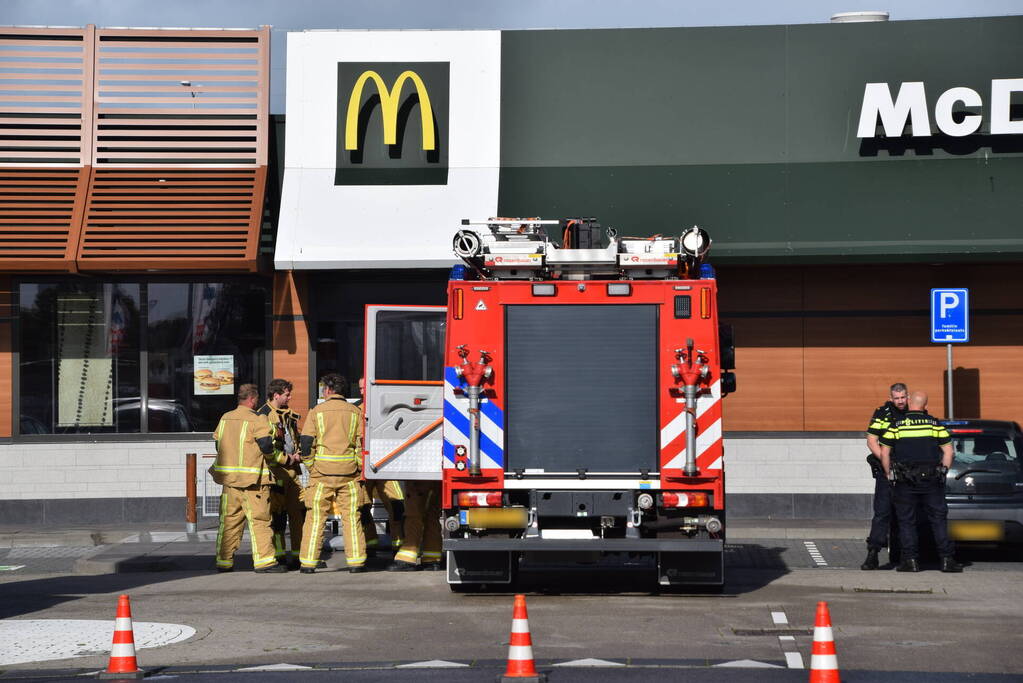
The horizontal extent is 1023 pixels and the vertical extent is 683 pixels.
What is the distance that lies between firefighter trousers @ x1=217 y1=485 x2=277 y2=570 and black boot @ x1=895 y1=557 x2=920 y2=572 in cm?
604

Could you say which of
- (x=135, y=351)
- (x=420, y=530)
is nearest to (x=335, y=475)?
(x=420, y=530)

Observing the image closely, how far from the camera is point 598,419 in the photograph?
12.9 m

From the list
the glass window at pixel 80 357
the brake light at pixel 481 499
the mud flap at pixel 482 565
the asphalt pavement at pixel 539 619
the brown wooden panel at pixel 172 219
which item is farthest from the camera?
the glass window at pixel 80 357

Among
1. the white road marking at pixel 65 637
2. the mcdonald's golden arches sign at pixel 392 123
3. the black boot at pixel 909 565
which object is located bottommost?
the white road marking at pixel 65 637

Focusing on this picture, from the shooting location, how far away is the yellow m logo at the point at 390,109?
20156 millimetres

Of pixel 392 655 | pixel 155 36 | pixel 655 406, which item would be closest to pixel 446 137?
pixel 155 36

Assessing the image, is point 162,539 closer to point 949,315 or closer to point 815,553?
point 815,553

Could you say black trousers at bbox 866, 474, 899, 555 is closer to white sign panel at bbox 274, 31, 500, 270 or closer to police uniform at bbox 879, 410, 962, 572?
police uniform at bbox 879, 410, 962, 572

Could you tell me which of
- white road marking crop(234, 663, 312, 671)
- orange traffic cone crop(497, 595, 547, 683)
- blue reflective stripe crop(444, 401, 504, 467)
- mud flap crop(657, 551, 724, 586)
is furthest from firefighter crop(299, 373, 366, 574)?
orange traffic cone crop(497, 595, 547, 683)

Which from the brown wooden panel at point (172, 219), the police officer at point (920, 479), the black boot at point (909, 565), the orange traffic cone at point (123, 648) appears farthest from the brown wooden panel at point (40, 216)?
the orange traffic cone at point (123, 648)

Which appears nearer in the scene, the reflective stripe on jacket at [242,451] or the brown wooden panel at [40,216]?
the reflective stripe on jacket at [242,451]

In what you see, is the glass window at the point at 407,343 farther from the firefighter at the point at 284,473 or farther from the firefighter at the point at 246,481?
the firefighter at the point at 246,481

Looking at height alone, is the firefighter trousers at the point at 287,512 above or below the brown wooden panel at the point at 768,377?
below

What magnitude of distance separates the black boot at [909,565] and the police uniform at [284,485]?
19.4ft
